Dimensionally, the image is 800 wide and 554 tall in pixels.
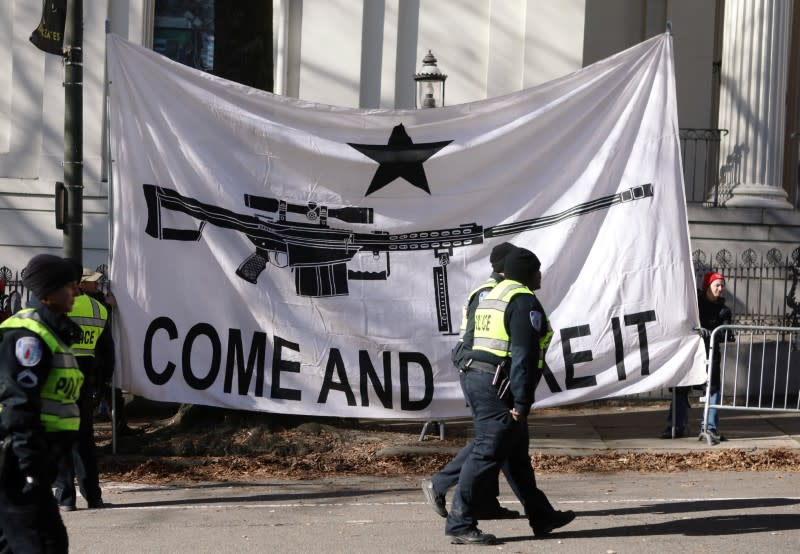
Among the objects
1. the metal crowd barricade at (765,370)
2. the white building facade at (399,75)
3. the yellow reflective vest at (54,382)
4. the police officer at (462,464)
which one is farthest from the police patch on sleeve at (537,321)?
the white building facade at (399,75)

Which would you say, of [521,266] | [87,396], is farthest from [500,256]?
[87,396]

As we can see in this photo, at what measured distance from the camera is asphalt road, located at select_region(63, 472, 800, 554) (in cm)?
698

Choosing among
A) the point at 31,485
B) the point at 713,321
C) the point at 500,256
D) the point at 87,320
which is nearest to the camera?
the point at 31,485

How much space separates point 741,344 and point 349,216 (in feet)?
22.8

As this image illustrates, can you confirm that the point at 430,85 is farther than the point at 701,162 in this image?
No

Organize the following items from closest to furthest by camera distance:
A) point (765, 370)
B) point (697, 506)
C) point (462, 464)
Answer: point (462, 464) < point (697, 506) < point (765, 370)

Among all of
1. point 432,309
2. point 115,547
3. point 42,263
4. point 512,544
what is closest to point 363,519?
point 512,544

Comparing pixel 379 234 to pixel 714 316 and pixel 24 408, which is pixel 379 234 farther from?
pixel 24 408

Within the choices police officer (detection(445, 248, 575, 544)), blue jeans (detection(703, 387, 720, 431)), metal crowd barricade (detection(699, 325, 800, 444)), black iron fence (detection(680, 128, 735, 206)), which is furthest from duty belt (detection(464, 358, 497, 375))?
black iron fence (detection(680, 128, 735, 206))

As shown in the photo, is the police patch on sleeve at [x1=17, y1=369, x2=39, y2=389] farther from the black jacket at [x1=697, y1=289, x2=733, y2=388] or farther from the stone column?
the stone column

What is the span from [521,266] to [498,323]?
1.20 ft

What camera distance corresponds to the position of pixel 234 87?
378 inches

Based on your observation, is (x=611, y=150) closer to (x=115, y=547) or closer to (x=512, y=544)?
(x=512, y=544)

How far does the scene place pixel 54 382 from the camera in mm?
5168
